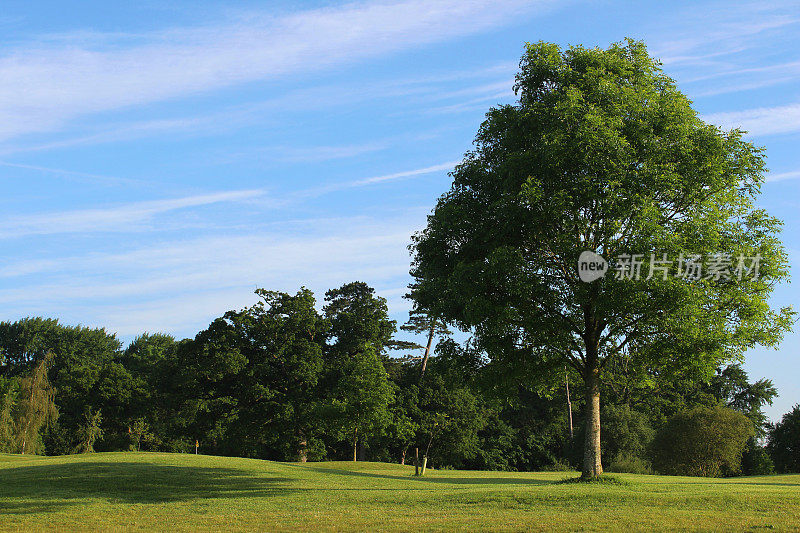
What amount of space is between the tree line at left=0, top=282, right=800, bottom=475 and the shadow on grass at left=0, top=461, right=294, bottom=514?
10375 millimetres

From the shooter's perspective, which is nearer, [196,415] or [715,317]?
[715,317]

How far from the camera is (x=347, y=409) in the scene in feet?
147

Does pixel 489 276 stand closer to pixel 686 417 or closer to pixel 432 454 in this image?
pixel 686 417

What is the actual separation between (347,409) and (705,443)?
27697 millimetres

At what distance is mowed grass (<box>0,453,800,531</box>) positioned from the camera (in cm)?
1539

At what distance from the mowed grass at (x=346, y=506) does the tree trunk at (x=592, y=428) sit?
5.42 ft

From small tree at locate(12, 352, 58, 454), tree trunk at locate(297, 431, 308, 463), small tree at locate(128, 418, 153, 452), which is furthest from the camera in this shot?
small tree at locate(128, 418, 153, 452)

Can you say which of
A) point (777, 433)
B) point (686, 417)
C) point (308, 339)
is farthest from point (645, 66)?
point (308, 339)

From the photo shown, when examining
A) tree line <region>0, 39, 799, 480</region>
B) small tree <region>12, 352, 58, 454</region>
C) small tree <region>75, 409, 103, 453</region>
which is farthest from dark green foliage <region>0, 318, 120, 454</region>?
tree line <region>0, 39, 799, 480</region>

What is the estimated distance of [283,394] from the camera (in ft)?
200

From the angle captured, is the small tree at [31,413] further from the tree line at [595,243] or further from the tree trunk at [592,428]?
the tree trunk at [592,428]

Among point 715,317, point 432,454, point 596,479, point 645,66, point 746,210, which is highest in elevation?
point 645,66

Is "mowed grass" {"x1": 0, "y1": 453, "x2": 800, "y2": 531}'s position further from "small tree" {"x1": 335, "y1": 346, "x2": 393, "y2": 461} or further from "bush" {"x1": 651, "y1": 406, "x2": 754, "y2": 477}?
"bush" {"x1": 651, "y1": 406, "x2": 754, "y2": 477}

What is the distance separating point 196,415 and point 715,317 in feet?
161
